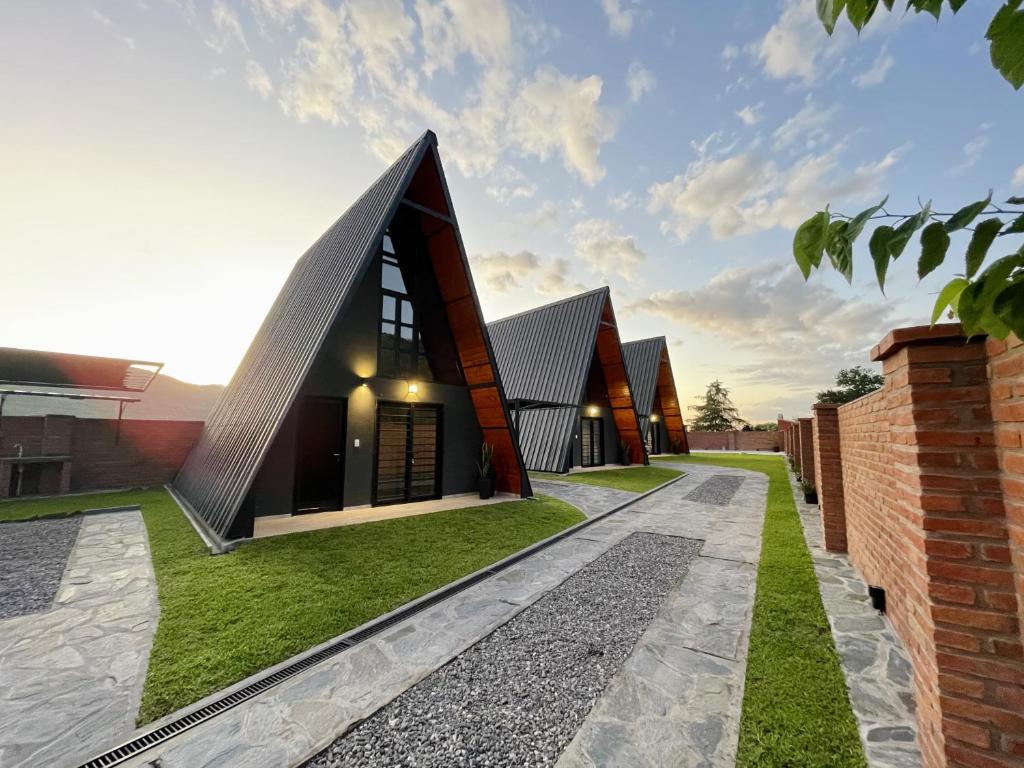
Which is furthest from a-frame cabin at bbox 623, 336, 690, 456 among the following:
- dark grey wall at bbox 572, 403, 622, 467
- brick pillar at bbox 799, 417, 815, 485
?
brick pillar at bbox 799, 417, 815, 485

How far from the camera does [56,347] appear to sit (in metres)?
8.59

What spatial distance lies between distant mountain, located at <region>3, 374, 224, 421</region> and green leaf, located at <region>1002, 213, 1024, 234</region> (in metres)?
15.7

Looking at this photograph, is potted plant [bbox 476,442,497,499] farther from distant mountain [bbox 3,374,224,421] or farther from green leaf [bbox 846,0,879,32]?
green leaf [bbox 846,0,879,32]

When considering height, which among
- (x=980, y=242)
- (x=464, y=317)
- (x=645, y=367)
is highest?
(x=645, y=367)

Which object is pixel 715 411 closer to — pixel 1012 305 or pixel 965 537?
pixel 965 537

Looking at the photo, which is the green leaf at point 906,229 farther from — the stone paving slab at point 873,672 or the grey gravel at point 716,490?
the grey gravel at point 716,490

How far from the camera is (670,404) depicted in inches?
1022

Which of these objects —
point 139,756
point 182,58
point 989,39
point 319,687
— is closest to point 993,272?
point 989,39

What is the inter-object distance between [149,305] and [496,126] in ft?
32.1

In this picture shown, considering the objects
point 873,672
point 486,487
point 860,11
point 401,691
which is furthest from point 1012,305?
point 486,487

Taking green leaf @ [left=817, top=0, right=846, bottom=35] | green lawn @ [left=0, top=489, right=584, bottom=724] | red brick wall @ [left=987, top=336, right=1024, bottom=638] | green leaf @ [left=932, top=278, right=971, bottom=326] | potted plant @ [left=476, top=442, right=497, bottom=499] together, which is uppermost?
green leaf @ [left=817, top=0, right=846, bottom=35]

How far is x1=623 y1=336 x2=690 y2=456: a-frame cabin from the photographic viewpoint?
75.4ft

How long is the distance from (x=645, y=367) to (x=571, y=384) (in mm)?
10112

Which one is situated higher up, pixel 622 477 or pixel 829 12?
pixel 829 12
